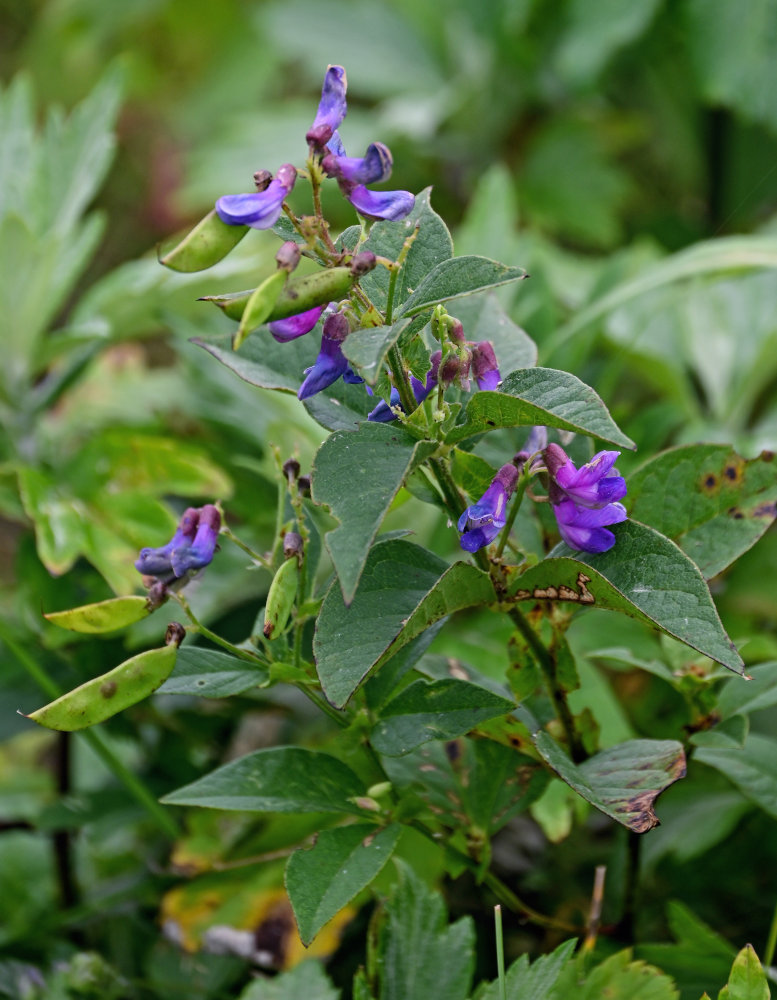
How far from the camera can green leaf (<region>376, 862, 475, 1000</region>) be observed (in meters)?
0.59

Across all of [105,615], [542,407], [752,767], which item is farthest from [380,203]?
[752,767]

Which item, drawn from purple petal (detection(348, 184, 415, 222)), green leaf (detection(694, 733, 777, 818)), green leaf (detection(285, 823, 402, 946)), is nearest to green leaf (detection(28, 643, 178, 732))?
green leaf (detection(285, 823, 402, 946))

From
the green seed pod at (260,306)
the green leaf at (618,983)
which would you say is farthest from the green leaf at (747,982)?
the green seed pod at (260,306)

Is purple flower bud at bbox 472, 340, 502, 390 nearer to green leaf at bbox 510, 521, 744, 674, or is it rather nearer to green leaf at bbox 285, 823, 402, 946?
green leaf at bbox 510, 521, 744, 674

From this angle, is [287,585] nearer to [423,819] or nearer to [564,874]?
[423,819]

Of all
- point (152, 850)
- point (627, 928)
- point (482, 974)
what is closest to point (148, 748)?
point (152, 850)

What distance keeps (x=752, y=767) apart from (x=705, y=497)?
0.18 meters

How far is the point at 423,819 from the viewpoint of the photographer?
0.60 metres

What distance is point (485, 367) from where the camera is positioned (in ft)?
1.67

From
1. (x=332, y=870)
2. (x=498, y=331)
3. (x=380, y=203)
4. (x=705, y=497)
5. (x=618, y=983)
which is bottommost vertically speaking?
(x=618, y=983)

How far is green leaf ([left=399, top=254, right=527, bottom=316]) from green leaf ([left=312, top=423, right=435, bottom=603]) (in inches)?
2.5

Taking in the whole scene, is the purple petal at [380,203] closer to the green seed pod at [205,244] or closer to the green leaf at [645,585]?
the green seed pod at [205,244]

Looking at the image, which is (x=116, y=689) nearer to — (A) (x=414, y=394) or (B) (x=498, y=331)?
(A) (x=414, y=394)

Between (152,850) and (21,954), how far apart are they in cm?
16
